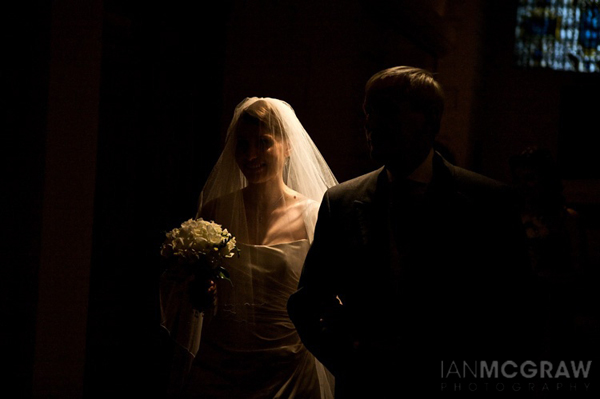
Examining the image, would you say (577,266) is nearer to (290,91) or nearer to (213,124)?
(290,91)

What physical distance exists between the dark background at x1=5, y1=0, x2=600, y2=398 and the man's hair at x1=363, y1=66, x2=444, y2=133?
1.71 metres

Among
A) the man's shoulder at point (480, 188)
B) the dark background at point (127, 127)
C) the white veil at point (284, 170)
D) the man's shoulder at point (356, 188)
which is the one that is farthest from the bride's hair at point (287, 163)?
the man's shoulder at point (480, 188)

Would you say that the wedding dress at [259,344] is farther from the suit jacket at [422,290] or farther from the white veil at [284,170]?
the suit jacket at [422,290]

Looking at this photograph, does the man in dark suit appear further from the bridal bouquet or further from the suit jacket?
the bridal bouquet

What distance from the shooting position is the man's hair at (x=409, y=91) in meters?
1.94

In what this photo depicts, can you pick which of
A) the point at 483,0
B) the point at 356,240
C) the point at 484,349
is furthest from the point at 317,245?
the point at 483,0

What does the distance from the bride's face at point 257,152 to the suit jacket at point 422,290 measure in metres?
0.94

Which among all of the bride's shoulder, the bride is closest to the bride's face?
the bride

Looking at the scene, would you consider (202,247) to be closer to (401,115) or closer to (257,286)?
(257,286)

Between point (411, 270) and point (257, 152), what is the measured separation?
1.21m

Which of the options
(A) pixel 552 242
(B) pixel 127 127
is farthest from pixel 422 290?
(A) pixel 552 242

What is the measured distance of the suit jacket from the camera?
1830 mm

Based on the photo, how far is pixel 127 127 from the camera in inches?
149

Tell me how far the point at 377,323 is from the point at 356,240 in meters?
0.27
